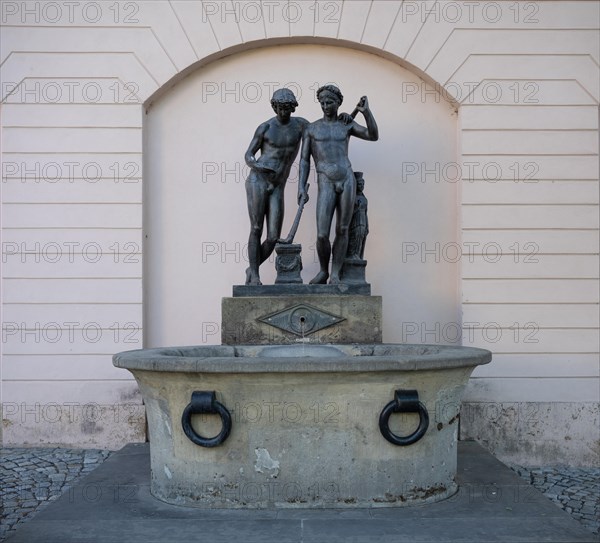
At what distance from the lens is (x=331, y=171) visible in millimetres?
6496

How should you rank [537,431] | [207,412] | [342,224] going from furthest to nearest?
[537,431]
[342,224]
[207,412]

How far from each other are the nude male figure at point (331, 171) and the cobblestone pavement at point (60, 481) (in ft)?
8.52

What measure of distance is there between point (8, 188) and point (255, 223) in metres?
2.68

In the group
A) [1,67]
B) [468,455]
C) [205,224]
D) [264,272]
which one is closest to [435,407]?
[468,455]

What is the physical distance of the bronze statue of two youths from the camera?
652cm

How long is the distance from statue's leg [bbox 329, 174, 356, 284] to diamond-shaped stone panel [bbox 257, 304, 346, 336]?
1.38ft

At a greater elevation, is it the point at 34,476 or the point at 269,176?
the point at 269,176

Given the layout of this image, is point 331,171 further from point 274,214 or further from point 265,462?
point 265,462

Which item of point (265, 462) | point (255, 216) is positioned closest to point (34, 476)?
point (265, 462)

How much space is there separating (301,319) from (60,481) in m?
2.40

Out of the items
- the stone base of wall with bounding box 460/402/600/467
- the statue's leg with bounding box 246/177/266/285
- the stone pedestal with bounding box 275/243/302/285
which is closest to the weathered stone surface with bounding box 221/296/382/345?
the stone pedestal with bounding box 275/243/302/285

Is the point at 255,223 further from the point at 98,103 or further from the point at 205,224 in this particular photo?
the point at 98,103

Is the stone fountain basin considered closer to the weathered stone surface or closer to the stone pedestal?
the weathered stone surface

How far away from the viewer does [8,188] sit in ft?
24.1
